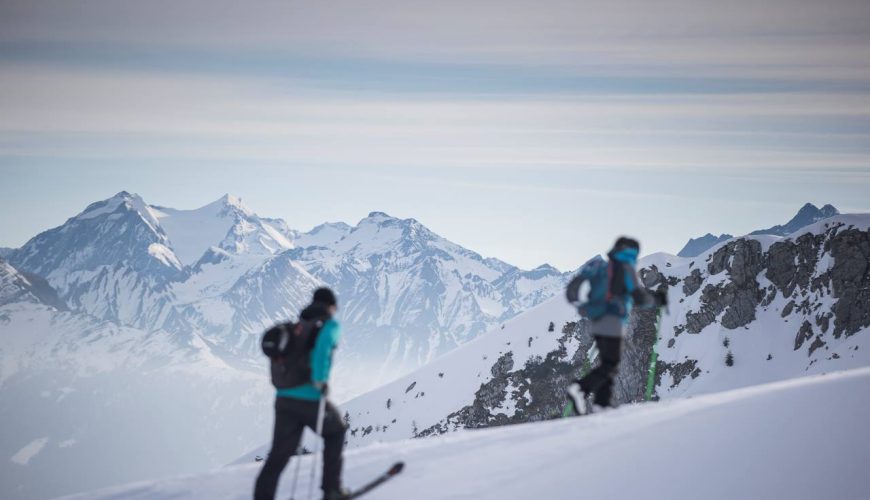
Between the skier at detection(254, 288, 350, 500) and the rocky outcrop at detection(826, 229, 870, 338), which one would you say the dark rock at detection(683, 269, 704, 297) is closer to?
the rocky outcrop at detection(826, 229, 870, 338)

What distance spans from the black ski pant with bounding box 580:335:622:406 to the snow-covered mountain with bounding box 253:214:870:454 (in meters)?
65.9

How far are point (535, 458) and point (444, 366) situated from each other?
4942 inches

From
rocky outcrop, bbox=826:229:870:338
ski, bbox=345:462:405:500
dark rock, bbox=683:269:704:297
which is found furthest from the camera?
dark rock, bbox=683:269:704:297

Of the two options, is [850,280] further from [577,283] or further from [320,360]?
[320,360]

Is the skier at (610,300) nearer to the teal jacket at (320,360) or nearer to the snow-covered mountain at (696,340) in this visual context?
the teal jacket at (320,360)

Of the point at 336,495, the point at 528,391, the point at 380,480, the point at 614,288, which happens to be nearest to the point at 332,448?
the point at 336,495

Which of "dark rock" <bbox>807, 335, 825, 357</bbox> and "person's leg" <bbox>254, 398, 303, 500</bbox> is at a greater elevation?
"dark rock" <bbox>807, 335, 825, 357</bbox>

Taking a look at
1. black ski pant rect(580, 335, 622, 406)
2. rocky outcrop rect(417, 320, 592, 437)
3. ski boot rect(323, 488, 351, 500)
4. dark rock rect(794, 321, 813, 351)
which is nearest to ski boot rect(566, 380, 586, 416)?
black ski pant rect(580, 335, 622, 406)

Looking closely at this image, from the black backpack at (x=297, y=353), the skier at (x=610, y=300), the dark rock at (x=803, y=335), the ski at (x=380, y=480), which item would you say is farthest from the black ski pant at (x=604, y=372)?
the dark rock at (x=803, y=335)

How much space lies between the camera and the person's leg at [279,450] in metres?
8.91

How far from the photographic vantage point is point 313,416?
902 centimetres

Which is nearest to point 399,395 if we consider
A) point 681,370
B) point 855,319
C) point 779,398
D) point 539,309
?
point 539,309

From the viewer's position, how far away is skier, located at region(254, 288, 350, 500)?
350 inches

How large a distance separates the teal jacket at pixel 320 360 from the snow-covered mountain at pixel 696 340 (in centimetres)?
7178
